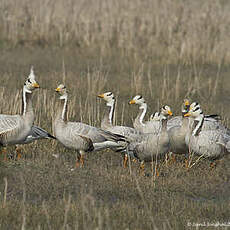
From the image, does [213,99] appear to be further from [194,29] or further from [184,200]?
[184,200]

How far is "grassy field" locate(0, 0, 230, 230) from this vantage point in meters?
6.43

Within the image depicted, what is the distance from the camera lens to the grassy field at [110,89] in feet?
21.1

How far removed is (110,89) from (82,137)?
5.41 m

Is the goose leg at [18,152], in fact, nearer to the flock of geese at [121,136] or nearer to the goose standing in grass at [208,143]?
the flock of geese at [121,136]

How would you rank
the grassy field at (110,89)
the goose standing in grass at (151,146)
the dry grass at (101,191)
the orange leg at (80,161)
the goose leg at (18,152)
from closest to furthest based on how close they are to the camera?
1. the dry grass at (101,191)
2. the grassy field at (110,89)
3. the goose standing in grass at (151,146)
4. the orange leg at (80,161)
5. the goose leg at (18,152)

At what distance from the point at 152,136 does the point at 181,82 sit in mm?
6496

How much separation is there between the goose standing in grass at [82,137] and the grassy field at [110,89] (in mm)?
290

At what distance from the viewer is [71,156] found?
897cm

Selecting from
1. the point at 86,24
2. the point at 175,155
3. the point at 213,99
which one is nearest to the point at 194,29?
the point at 86,24

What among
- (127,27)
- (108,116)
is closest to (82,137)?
(108,116)

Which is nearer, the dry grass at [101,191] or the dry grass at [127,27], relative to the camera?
the dry grass at [101,191]

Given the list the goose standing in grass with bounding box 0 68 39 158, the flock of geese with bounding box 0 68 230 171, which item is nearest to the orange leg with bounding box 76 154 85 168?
the flock of geese with bounding box 0 68 230 171

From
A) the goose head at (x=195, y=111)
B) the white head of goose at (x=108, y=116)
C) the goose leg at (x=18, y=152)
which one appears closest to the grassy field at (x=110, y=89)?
A: the goose leg at (x=18, y=152)

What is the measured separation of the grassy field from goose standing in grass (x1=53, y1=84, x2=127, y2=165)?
0.95 ft
